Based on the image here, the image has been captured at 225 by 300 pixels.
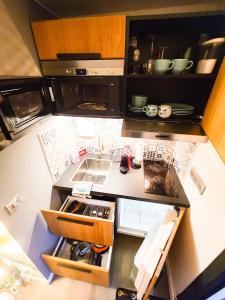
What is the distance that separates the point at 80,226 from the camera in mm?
1153

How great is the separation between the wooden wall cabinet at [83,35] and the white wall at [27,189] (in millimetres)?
574

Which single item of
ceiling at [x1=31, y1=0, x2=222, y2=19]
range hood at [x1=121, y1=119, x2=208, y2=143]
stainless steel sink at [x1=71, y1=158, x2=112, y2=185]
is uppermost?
ceiling at [x1=31, y1=0, x2=222, y2=19]

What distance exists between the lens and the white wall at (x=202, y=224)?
0.77 m

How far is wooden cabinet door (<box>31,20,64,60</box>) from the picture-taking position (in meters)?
0.89

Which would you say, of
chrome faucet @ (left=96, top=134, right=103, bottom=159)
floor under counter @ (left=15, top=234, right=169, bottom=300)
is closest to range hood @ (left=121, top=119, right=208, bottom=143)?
chrome faucet @ (left=96, top=134, right=103, bottom=159)

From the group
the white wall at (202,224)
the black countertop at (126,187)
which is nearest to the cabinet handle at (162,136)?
the white wall at (202,224)

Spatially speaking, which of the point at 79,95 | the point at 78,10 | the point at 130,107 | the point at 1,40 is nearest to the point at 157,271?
the point at 130,107

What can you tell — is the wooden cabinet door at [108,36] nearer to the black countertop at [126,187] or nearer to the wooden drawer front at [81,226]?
the black countertop at [126,187]

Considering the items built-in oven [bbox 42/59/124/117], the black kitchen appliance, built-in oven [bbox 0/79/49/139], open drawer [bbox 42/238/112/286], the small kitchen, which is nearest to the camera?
built-in oven [bbox 0/79/49/139]

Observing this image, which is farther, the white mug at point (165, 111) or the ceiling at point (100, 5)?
the white mug at point (165, 111)

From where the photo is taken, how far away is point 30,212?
1056mm

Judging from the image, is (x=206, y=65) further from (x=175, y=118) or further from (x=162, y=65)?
(x=175, y=118)

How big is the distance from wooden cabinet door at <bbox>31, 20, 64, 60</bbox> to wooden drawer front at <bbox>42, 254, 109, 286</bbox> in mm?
1633

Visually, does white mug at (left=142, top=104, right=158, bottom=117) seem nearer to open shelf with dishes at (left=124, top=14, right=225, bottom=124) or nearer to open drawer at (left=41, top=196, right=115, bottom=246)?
open shelf with dishes at (left=124, top=14, right=225, bottom=124)
